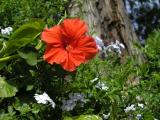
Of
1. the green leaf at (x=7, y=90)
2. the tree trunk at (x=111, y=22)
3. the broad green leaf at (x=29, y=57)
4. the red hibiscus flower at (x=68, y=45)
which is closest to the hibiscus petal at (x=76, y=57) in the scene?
the red hibiscus flower at (x=68, y=45)

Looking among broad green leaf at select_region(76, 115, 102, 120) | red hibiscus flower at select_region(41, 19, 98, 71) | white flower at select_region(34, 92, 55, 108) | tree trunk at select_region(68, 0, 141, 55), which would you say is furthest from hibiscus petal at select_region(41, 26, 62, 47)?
tree trunk at select_region(68, 0, 141, 55)

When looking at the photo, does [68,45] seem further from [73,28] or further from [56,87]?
[56,87]

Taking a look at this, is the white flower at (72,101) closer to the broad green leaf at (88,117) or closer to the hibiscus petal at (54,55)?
the broad green leaf at (88,117)

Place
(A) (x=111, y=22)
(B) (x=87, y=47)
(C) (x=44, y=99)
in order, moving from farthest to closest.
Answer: (A) (x=111, y=22) < (B) (x=87, y=47) < (C) (x=44, y=99)

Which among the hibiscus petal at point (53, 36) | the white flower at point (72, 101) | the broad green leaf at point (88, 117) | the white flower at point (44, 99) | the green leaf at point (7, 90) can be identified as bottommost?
the broad green leaf at point (88, 117)

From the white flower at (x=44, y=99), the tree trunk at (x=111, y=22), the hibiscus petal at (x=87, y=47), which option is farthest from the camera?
the tree trunk at (x=111, y=22)

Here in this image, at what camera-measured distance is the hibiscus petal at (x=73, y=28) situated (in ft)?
7.63

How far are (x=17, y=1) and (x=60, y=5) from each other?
25 centimetres

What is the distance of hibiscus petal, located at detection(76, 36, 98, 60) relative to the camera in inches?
90.7

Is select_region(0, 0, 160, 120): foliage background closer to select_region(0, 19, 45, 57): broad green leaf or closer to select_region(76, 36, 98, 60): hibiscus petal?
select_region(0, 19, 45, 57): broad green leaf

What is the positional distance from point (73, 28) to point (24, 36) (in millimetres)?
213

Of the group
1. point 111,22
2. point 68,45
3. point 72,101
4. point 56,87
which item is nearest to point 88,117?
point 72,101

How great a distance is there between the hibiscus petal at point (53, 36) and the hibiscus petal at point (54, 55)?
0.03 m

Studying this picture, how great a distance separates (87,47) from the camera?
7.57 feet
